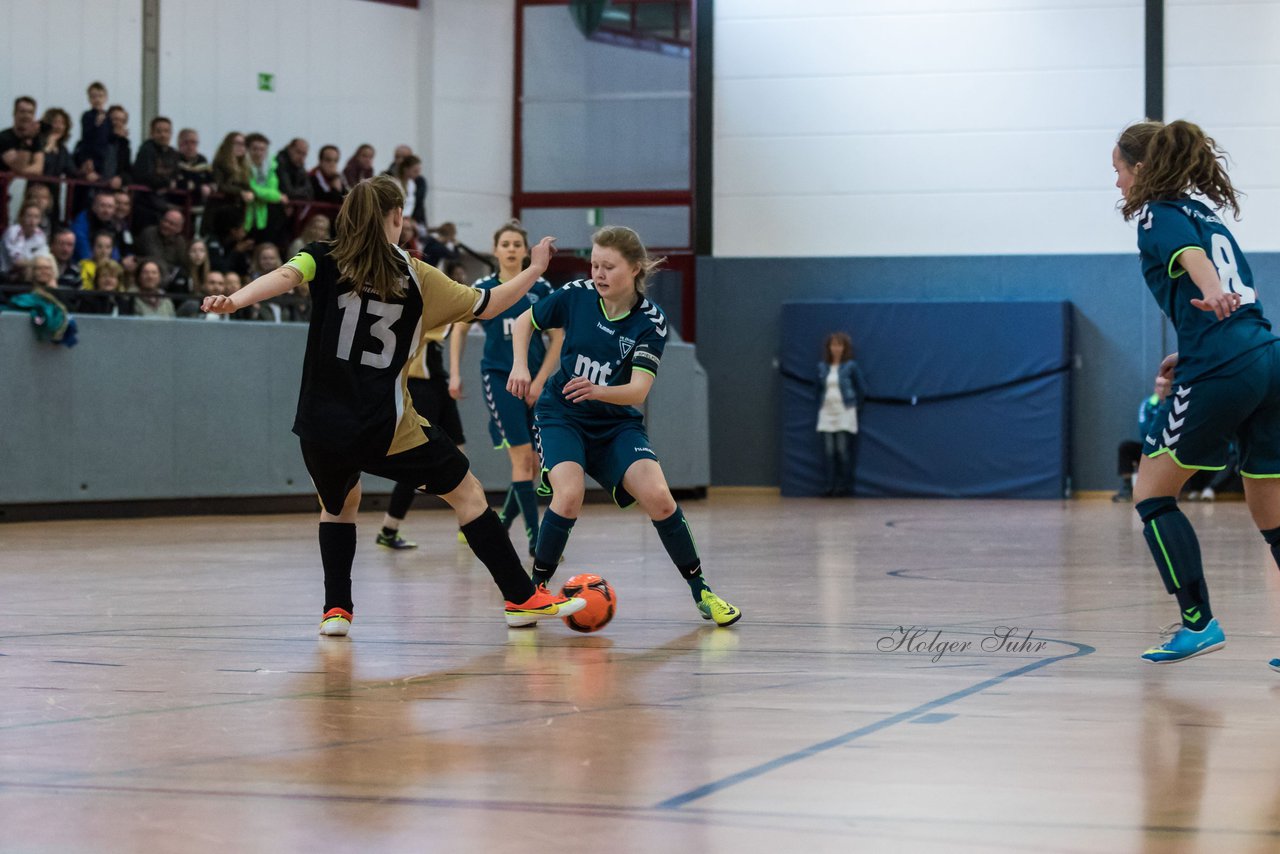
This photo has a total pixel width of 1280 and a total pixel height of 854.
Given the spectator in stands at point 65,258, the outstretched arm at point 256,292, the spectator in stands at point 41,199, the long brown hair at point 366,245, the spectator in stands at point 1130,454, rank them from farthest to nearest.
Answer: the spectator in stands at point 1130,454 → the spectator in stands at point 41,199 → the spectator in stands at point 65,258 → the long brown hair at point 366,245 → the outstretched arm at point 256,292

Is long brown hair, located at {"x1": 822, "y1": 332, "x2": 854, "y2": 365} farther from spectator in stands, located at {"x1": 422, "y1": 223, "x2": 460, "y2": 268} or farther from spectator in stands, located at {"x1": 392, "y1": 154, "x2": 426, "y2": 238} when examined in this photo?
spectator in stands, located at {"x1": 392, "y1": 154, "x2": 426, "y2": 238}

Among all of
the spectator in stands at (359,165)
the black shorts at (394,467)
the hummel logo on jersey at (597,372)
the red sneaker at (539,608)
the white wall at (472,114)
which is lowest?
the red sneaker at (539,608)

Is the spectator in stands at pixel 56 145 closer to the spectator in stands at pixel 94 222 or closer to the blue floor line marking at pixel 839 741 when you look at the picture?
the spectator in stands at pixel 94 222

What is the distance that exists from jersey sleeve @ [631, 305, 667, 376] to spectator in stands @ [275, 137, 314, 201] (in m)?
12.1

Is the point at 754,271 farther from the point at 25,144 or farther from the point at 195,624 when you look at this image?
the point at 195,624

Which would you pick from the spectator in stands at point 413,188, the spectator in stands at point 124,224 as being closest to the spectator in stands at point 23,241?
the spectator in stands at point 124,224

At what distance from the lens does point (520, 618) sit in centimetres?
631

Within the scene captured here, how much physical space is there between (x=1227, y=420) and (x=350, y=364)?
2.94 m

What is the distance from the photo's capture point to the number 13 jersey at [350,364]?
5.93 m

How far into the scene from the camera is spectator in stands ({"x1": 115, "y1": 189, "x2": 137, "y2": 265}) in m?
16.2

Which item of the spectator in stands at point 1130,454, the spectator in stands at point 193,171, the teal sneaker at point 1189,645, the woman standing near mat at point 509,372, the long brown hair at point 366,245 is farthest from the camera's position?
the spectator in stands at point 1130,454

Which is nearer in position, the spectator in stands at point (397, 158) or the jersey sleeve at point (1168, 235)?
the jersey sleeve at point (1168, 235)

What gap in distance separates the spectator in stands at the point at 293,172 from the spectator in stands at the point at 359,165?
83 cm

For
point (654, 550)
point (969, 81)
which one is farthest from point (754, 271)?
point (654, 550)
